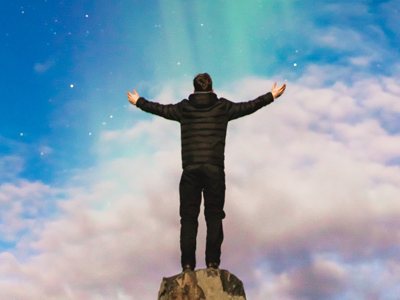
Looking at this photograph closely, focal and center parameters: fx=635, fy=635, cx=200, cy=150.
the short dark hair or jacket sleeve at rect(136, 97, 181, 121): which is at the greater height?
the short dark hair

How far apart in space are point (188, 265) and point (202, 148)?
202cm

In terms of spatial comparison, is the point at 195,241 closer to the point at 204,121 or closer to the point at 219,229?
the point at 219,229

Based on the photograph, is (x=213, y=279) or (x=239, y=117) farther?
(x=239, y=117)

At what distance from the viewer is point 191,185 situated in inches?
432

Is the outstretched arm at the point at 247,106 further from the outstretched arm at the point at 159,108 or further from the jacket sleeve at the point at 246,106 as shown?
the outstretched arm at the point at 159,108

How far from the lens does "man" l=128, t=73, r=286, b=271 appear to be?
429 inches

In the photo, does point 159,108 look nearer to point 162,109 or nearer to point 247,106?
point 162,109

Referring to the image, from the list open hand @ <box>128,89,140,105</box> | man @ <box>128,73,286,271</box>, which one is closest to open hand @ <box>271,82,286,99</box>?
man @ <box>128,73,286,271</box>

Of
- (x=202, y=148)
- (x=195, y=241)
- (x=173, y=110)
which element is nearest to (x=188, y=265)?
(x=195, y=241)

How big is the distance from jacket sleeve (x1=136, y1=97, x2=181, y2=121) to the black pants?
3.27 ft

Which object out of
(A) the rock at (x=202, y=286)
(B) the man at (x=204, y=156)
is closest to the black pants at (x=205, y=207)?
(B) the man at (x=204, y=156)

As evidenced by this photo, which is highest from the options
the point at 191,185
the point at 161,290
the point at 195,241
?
the point at 191,185

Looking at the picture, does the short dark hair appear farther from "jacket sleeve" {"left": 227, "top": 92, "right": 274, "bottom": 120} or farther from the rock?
the rock

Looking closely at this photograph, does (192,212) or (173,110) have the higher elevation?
(173,110)
